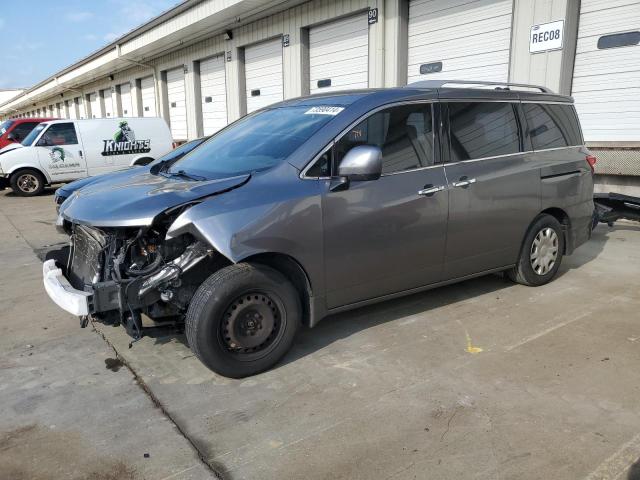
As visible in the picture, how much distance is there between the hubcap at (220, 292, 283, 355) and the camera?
3283 millimetres

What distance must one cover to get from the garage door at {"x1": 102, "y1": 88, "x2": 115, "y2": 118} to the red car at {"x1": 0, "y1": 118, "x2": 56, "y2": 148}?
Result: 1585 centimetres

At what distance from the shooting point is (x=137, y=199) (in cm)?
332

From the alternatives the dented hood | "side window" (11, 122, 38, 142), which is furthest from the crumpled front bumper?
"side window" (11, 122, 38, 142)

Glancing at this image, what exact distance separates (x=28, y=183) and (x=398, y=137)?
12.7 metres

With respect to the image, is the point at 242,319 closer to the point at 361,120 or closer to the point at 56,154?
the point at 361,120

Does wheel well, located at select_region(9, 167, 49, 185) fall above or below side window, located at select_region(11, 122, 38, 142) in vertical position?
below

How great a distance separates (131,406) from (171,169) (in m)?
2.00

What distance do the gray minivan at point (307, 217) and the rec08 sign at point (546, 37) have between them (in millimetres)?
4815

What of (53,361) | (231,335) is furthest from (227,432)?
(53,361)

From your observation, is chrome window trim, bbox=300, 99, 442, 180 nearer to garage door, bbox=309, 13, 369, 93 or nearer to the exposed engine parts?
the exposed engine parts

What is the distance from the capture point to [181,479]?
8.14 feet

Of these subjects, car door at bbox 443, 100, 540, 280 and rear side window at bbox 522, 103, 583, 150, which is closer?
car door at bbox 443, 100, 540, 280

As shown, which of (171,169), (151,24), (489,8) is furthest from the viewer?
(151,24)

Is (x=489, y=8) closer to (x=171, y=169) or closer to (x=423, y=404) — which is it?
(x=171, y=169)
